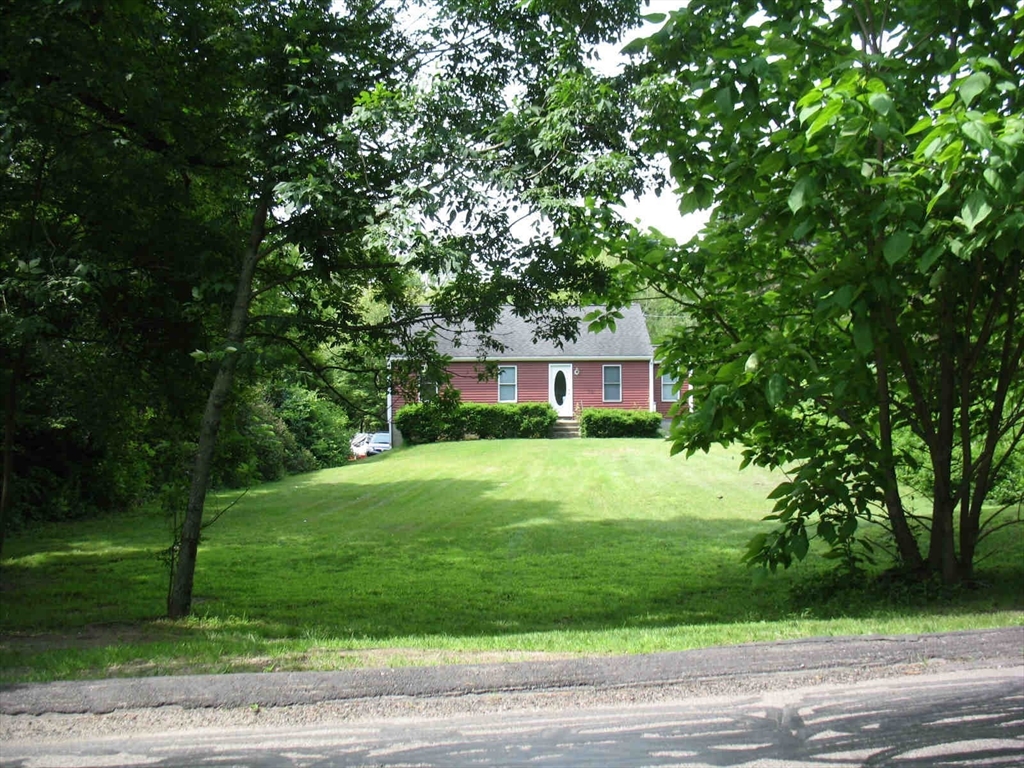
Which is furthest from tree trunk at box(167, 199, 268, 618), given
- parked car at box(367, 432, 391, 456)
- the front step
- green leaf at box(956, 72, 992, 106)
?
parked car at box(367, 432, 391, 456)

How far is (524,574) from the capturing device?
11.2m

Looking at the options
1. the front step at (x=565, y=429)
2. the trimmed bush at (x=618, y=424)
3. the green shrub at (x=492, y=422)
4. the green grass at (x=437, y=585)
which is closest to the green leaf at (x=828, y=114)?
the green grass at (x=437, y=585)

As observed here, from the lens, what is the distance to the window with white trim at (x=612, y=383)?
38906mm

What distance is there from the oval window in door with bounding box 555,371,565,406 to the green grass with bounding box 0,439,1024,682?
17.7 meters

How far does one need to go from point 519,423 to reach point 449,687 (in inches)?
1209

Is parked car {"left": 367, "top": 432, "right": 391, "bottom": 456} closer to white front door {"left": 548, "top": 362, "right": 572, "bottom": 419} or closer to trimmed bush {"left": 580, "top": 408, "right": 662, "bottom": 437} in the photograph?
white front door {"left": 548, "top": 362, "right": 572, "bottom": 419}

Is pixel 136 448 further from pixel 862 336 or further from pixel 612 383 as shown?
pixel 612 383

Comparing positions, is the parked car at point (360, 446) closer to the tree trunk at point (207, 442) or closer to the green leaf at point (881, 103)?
the tree trunk at point (207, 442)

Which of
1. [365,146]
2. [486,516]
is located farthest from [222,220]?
[486,516]

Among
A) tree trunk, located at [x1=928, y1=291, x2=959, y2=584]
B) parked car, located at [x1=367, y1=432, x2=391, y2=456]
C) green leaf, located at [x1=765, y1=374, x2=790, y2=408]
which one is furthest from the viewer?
parked car, located at [x1=367, y1=432, x2=391, y2=456]

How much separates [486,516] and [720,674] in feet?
42.5

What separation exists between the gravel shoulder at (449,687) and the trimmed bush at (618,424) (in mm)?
29640

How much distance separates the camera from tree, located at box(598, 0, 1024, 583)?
5.41m

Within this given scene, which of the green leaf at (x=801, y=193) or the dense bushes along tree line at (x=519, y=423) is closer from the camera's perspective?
the green leaf at (x=801, y=193)
